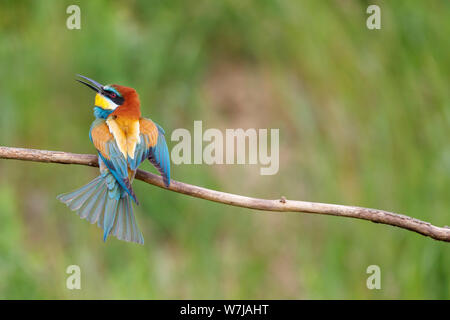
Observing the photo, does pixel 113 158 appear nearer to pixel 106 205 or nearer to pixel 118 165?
pixel 118 165

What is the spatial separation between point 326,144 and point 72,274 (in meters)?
1.73

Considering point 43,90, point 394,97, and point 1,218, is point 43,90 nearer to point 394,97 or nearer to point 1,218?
point 1,218

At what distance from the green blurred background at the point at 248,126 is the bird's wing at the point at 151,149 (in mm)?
1680

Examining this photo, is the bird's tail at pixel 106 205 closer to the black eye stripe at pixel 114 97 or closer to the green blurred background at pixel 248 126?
the black eye stripe at pixel 114 97

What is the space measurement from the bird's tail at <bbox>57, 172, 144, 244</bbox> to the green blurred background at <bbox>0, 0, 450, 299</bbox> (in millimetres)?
1468

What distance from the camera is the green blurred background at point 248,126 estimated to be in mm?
4312

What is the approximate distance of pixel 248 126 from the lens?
202 inches

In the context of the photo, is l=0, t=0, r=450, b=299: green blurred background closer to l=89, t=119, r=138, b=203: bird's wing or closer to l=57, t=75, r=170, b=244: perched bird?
l=57, t=75, r=170, b=244: perched bird

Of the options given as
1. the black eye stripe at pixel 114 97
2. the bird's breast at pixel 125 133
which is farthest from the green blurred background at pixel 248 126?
the bird's breast at pixel 125 133

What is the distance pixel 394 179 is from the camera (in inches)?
170

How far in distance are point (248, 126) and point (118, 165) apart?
263 cm

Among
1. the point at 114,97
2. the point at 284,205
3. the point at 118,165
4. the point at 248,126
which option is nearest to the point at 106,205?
the point at 118,165

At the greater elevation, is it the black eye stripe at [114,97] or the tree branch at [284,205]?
the black eye stripe at [114,97]

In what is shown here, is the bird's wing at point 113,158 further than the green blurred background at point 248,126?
No
